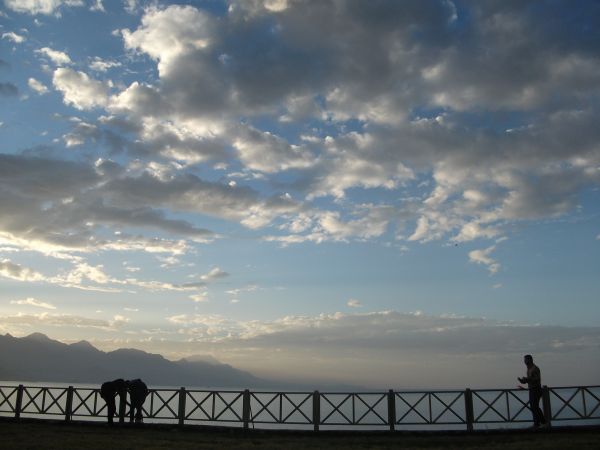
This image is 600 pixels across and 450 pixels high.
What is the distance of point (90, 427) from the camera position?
18672 millimetres

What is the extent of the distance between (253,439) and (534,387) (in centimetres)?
915

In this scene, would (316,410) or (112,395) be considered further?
(112,395)

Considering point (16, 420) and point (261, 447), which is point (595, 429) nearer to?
point (261, 447)

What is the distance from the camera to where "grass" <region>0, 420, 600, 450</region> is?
13.1m

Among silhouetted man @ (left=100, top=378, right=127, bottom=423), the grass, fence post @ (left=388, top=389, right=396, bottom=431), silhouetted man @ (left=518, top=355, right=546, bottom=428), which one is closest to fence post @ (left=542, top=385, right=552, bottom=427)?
silhouetted man @ (left=518, top=355, right=546, bottom=428)

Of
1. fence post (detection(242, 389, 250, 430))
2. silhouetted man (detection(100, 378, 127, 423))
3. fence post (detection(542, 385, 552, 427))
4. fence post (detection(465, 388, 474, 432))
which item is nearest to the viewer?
fence post (detection(542, 385, 552, 427))

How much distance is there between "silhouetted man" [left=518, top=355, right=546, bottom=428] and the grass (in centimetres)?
58

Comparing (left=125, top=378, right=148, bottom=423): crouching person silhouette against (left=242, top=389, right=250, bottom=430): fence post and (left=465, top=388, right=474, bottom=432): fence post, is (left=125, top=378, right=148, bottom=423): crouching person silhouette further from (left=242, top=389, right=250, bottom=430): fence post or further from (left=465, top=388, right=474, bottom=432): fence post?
(left=465, top=388, right=474, bottom=432): fence post

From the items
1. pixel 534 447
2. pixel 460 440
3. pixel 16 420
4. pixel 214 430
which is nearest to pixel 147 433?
pixel 214 430

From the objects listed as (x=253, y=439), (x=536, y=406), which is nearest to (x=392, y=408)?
(x=536, y=406)

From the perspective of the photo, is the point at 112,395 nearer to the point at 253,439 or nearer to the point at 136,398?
the point at 136,398

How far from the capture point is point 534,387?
54.6ft

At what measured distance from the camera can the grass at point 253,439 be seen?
13.1 m

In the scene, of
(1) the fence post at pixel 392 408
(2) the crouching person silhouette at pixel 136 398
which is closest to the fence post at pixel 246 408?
(2) the crouching person silhouette at pixel 136 398
